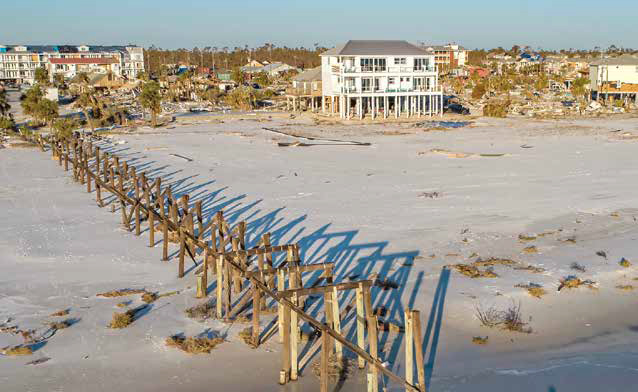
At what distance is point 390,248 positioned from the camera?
18844mm

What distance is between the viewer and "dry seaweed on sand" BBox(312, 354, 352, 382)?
11273mm

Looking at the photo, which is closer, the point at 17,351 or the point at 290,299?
the point at 17,351

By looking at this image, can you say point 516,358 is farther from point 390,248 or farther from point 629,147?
point 629,147

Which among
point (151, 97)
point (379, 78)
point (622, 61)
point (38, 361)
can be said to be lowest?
point (38, 361)

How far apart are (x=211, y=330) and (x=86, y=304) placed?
3.47m

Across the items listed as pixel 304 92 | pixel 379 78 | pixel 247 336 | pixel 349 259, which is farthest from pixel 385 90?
pixel 247 336

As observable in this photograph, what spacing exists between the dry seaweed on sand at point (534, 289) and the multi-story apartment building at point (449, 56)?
119315mm

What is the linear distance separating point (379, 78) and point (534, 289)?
48.9 meters

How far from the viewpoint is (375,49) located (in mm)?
61969

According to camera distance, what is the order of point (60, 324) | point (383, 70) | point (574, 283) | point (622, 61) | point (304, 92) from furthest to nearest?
1. point (622, 61)
2. point (304, 92)
3. point (383, 70)
4. point (574, 283)
5. point (60, 324)

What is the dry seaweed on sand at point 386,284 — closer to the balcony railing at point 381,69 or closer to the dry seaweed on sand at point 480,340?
the dry seaweed on sand at point 480,340

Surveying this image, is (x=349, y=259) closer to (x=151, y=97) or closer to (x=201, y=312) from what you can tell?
(x=201, y=312)

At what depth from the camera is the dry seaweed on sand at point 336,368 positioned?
444 inches

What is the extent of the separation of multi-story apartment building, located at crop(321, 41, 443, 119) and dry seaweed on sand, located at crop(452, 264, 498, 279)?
45315 millimetres
